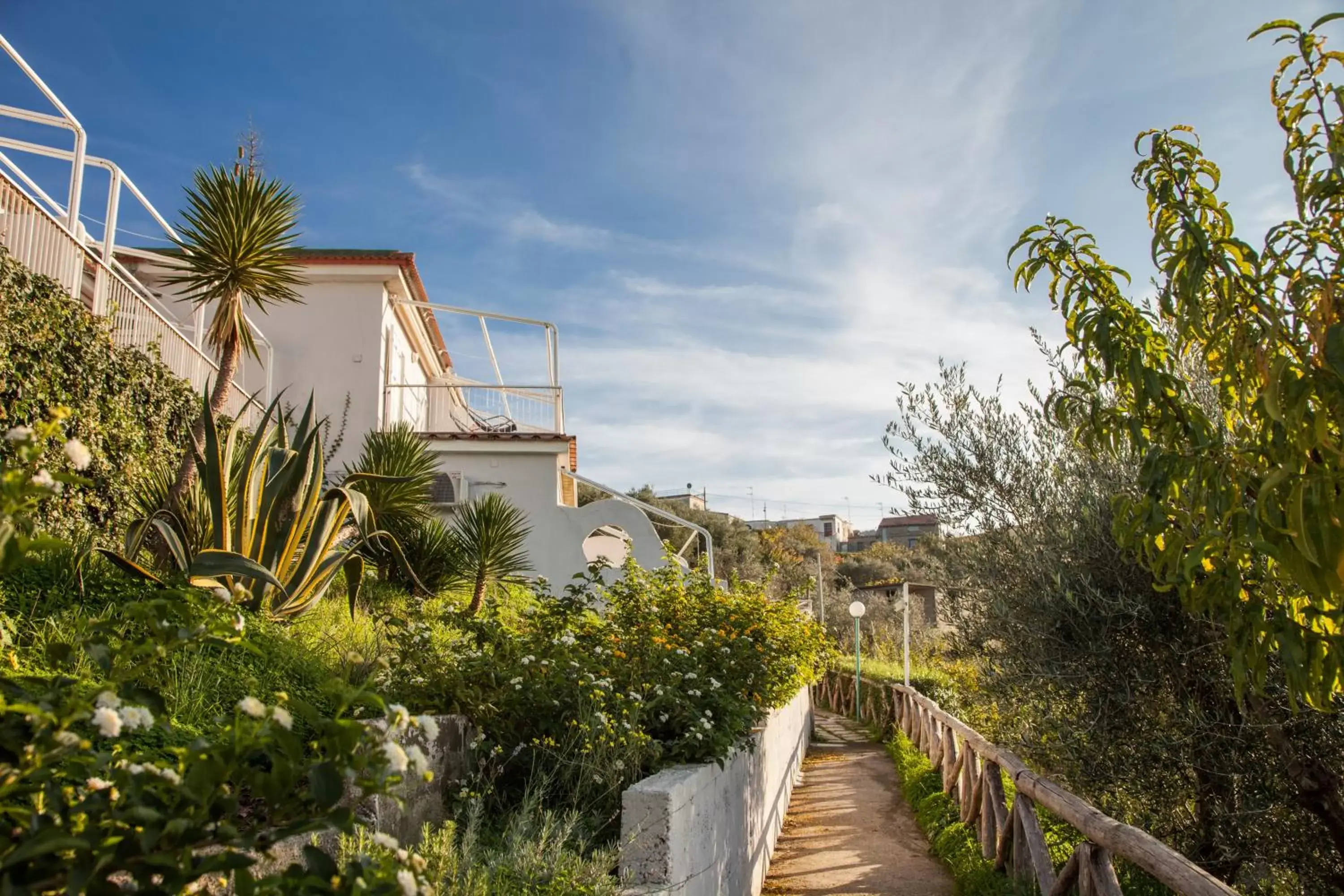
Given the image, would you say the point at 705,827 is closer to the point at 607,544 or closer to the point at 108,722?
the point at 108,722

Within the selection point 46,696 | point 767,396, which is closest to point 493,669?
point 46,696

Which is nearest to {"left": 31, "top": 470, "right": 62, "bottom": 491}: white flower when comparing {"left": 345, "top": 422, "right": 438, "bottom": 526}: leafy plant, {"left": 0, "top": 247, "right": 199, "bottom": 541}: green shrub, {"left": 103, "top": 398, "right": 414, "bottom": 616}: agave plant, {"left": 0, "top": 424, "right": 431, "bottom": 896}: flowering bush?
{"left": 0, "top": 424, "right": 431, "bottom": 896}: flowering bush

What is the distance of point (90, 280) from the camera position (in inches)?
415

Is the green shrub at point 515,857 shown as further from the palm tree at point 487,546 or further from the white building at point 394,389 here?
the white building at point 394,389

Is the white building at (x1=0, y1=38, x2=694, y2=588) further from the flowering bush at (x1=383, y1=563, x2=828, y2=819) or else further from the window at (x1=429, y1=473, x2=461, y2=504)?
the flowering bush at (x1=383, y1=563, x2=828, y2=819)

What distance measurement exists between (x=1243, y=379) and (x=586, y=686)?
3.67 metres

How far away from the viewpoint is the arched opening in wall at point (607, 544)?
620 inches

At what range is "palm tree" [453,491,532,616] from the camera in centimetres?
952

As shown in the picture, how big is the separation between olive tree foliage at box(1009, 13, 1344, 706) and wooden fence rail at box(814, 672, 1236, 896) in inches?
44.1

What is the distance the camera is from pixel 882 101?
24.4ft

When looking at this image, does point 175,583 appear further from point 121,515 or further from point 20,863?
Answer: point 20,863

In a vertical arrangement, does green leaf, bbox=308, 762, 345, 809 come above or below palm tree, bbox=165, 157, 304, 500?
below

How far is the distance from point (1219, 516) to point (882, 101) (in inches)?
214

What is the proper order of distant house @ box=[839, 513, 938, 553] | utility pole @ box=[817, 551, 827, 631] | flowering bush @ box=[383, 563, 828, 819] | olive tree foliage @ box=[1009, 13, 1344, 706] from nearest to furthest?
1. olive tree foliage @ box=[1009, 13, 1344, 706]
2. flowering bush @ box=[383, 563, 828, 819]
3. utility pole @ box=[817, 551, 827, 631]
4. distant house @ box=[839, 513, 938, 553]
